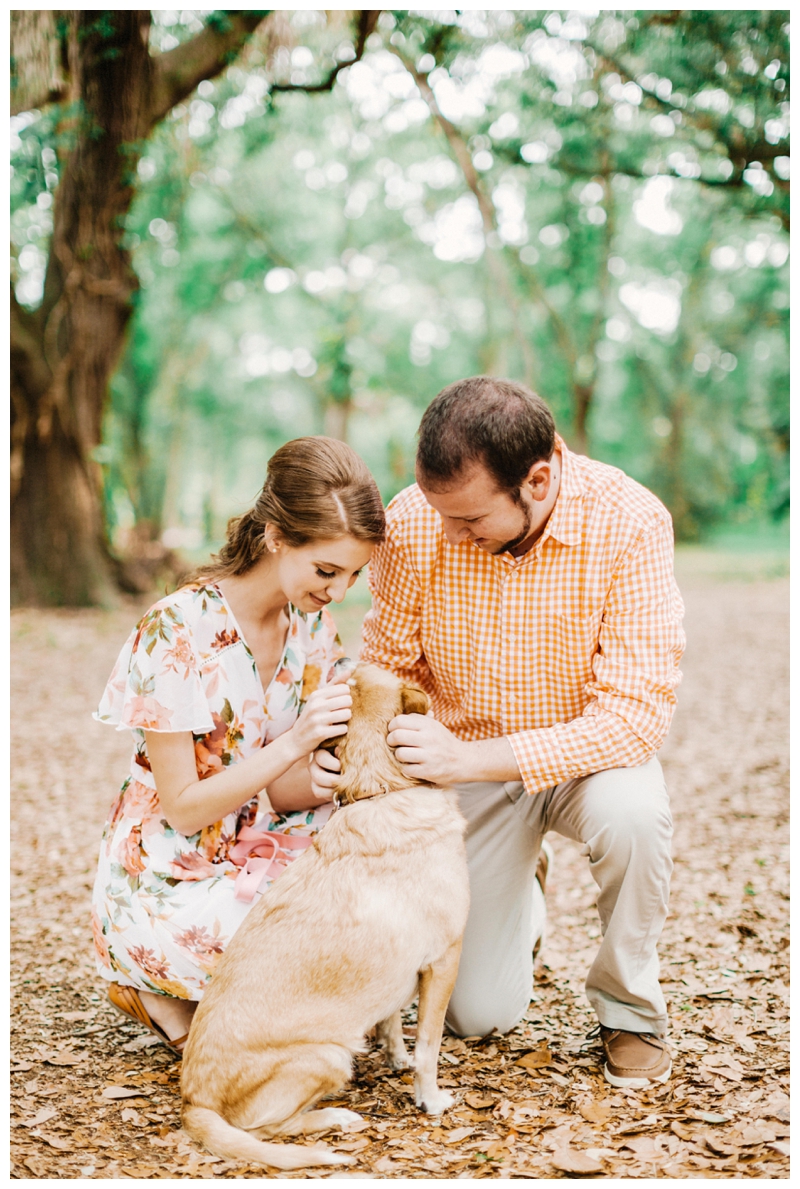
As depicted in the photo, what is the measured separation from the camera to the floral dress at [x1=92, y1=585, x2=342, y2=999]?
3.33 metres

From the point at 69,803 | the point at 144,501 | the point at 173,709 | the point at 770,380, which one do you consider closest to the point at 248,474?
the point at 144,501

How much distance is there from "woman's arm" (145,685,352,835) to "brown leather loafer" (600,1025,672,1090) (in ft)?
4.84

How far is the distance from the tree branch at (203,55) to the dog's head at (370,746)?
988 cm

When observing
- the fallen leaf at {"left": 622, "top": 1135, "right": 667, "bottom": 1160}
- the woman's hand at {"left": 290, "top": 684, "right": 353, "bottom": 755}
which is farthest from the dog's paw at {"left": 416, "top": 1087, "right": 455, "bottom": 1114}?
the woman's hand at {"left": 290, "top": 684, "right": 353, "bottom": 755}

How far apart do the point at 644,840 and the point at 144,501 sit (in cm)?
2860

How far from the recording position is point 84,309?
13.1 meters

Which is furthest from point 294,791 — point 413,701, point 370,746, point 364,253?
point 364,253

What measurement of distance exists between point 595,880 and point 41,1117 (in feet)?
6.69

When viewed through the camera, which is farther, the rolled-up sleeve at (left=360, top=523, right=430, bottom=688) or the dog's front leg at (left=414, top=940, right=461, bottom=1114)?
the rolled-up sleeve at (left=360, top=523, right=430, bottom=688)

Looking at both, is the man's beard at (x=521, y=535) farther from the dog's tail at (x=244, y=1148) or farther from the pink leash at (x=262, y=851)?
the dog's tail at (x=244, y=1148)

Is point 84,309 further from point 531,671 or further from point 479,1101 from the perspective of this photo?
point 479,1101

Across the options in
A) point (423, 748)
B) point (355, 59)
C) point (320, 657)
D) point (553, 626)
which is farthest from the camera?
point (355, 59)

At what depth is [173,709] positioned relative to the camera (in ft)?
10.9

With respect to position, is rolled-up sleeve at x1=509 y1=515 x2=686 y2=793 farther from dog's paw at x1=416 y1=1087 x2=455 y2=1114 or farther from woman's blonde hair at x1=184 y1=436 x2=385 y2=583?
dog's paw at x1=416 y1=1087 x2=455 y2=1114
